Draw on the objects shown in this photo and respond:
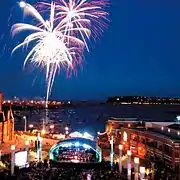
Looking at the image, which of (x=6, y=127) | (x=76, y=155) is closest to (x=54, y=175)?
(x=76, y=155)

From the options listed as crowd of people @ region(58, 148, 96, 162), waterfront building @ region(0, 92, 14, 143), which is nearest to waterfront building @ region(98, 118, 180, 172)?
crowd of people @ region(58, 148, 96, 162)

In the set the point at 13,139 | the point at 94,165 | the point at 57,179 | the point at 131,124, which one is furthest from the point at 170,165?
the point at 13,139

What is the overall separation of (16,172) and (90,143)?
10.7m

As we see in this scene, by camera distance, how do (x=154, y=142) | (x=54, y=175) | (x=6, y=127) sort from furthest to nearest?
(x=6, y=127) → (x=154, y=142) → (x=54, y=175)

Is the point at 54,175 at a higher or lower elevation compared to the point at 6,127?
lower

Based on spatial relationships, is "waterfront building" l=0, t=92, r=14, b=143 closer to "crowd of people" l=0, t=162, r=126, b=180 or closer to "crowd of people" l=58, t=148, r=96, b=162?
"crowd of people" l=58, t=148, r=96, b=162

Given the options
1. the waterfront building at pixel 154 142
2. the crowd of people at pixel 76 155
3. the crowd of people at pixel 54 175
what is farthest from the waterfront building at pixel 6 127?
the crowd of people at pixel 54 175

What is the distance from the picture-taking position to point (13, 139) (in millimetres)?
55406

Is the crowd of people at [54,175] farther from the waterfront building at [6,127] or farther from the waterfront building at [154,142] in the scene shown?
the waterfront building at [6,127]

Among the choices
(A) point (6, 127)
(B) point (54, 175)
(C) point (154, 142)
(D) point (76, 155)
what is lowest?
(B) point (54, 175)

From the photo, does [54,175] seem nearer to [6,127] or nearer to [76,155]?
[76,155]

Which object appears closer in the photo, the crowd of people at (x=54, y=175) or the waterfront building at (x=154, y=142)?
the crowd of people at (x=54, y=175)

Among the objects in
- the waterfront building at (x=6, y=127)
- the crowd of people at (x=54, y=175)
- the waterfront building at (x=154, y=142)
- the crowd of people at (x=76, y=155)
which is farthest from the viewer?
the waterfront building at (x=6, y=127)

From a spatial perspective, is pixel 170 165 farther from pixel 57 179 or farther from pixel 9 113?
pixel 9 113
